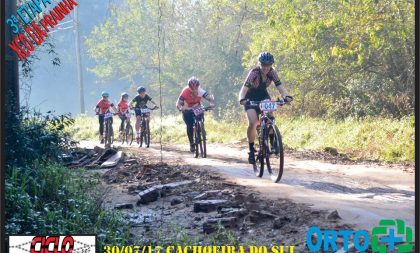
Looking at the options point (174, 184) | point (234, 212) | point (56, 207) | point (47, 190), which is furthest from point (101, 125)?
point (234, 212)

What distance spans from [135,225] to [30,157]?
7.67 ft

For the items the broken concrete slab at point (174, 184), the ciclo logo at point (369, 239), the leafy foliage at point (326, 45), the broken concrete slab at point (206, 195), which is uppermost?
the leafy foliage at point (326, 45)

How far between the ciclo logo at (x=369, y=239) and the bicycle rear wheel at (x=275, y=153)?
2.75 metres

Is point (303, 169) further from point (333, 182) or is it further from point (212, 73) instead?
point (212, 73)

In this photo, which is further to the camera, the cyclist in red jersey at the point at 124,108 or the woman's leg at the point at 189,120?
the cyclist in red jersey at the point at 124,108

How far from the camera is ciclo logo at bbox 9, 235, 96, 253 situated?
13.7ft

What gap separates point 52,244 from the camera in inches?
169

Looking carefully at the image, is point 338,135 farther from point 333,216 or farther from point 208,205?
point 333,216

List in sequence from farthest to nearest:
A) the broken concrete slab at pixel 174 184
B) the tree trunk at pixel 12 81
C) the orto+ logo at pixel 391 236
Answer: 1. the broken concrete slab at pixel 174 184
2. the tree trunk at pixel 12 81
3. the orto+ logo at pixel 391 236

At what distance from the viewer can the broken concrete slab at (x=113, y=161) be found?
9516 millimetres

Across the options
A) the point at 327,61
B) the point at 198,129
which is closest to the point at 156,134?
the point at 327,61

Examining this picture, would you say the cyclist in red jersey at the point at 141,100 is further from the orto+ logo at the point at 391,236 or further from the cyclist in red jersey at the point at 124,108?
the orto+ logo at the point at 391,236

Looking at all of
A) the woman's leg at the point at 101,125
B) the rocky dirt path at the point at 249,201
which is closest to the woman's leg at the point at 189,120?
the rocky dirt path at the point at 249,201

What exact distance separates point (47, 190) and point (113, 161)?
3345 mm
